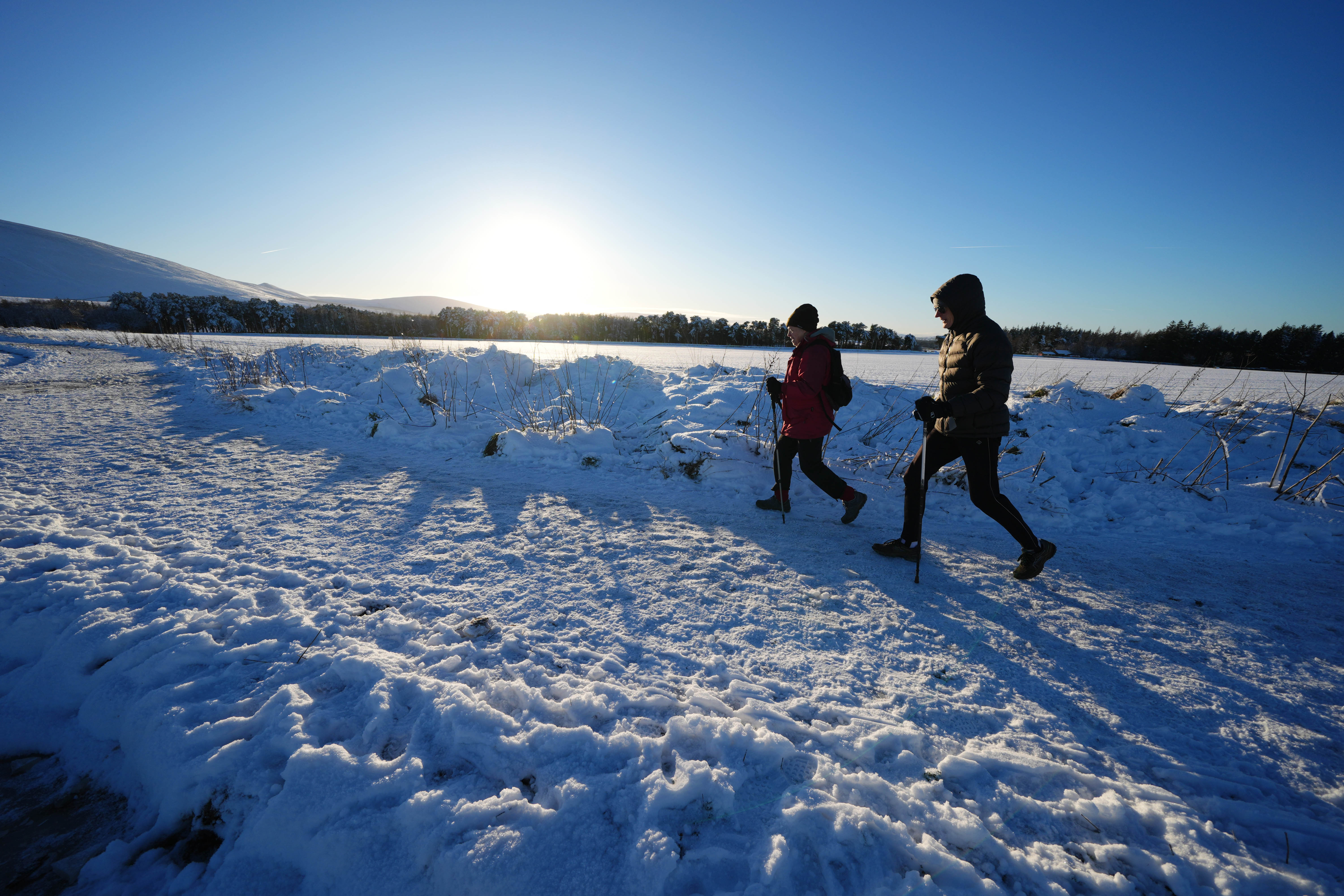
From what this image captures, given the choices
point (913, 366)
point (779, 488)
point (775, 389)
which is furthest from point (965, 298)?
point (913, 366)

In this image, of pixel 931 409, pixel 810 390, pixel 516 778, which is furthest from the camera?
pixel 810 390

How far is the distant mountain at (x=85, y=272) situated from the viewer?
77.8 meters

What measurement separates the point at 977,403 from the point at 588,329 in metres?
38.9

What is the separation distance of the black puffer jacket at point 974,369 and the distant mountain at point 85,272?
3259 inches

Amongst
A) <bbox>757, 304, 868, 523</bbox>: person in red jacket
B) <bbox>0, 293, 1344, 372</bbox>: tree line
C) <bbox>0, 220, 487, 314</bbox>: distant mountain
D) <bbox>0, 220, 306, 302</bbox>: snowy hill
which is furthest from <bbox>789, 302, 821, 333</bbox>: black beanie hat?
<bbox>0, 220, 306, 302</bbox>: snowy hill

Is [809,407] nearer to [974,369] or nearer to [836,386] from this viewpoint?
[836,386]

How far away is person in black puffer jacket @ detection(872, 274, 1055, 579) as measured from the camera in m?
3.27

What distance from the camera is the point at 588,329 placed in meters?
39.8

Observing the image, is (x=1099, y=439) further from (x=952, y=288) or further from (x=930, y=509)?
(x=952, y=288)

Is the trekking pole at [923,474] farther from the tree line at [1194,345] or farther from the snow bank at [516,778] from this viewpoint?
the tree line at [1194,345]

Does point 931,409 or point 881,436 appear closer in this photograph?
point 931,409

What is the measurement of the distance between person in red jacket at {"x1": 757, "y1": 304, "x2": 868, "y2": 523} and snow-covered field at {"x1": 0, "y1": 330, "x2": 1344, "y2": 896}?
0.35 m

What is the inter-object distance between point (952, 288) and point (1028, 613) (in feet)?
7.52

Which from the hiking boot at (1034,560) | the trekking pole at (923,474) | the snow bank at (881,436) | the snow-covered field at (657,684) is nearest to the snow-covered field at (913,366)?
the snow bank at (881,436)
